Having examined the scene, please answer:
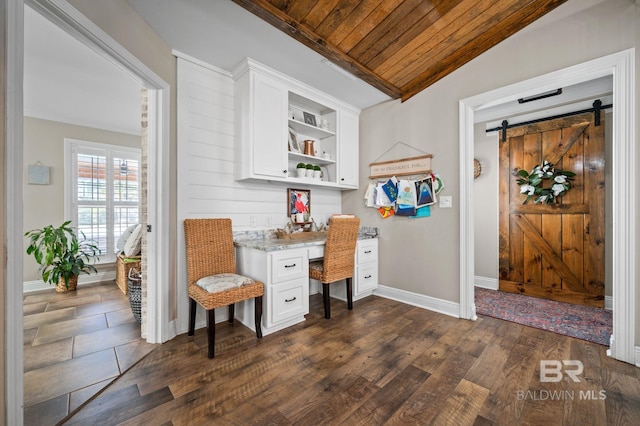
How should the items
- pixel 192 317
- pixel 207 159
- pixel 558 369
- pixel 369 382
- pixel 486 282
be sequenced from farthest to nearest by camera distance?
pixel 486 282
pixel 207 159
pixel 192 317
pixel 558 369
pixel 369 382

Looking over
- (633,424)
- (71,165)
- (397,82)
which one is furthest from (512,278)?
(71,165)

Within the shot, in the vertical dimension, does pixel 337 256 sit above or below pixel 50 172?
below

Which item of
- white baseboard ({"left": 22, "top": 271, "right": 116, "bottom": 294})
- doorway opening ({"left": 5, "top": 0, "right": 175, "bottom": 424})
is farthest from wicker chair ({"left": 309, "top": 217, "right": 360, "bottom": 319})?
white baseboard ({"left": 22, "top": 271, "right": 116, "bottom": 294})

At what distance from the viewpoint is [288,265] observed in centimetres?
246

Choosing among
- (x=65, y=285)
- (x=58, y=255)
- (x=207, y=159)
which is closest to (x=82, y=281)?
(x=65, y=285)

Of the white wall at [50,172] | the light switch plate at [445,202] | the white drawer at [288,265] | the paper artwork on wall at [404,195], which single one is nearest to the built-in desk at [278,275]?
the white drawer at [288,265]

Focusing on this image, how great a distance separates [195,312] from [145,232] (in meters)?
0.82

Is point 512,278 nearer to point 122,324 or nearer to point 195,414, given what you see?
point 195,414

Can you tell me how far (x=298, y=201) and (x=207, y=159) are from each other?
1209 mm

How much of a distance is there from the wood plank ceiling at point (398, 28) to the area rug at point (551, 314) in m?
2.69

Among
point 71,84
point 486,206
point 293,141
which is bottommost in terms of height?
point 486,206

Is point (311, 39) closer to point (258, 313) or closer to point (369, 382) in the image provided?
point (258, 313)

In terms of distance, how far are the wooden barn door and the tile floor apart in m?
4.40

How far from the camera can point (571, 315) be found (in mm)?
2850
